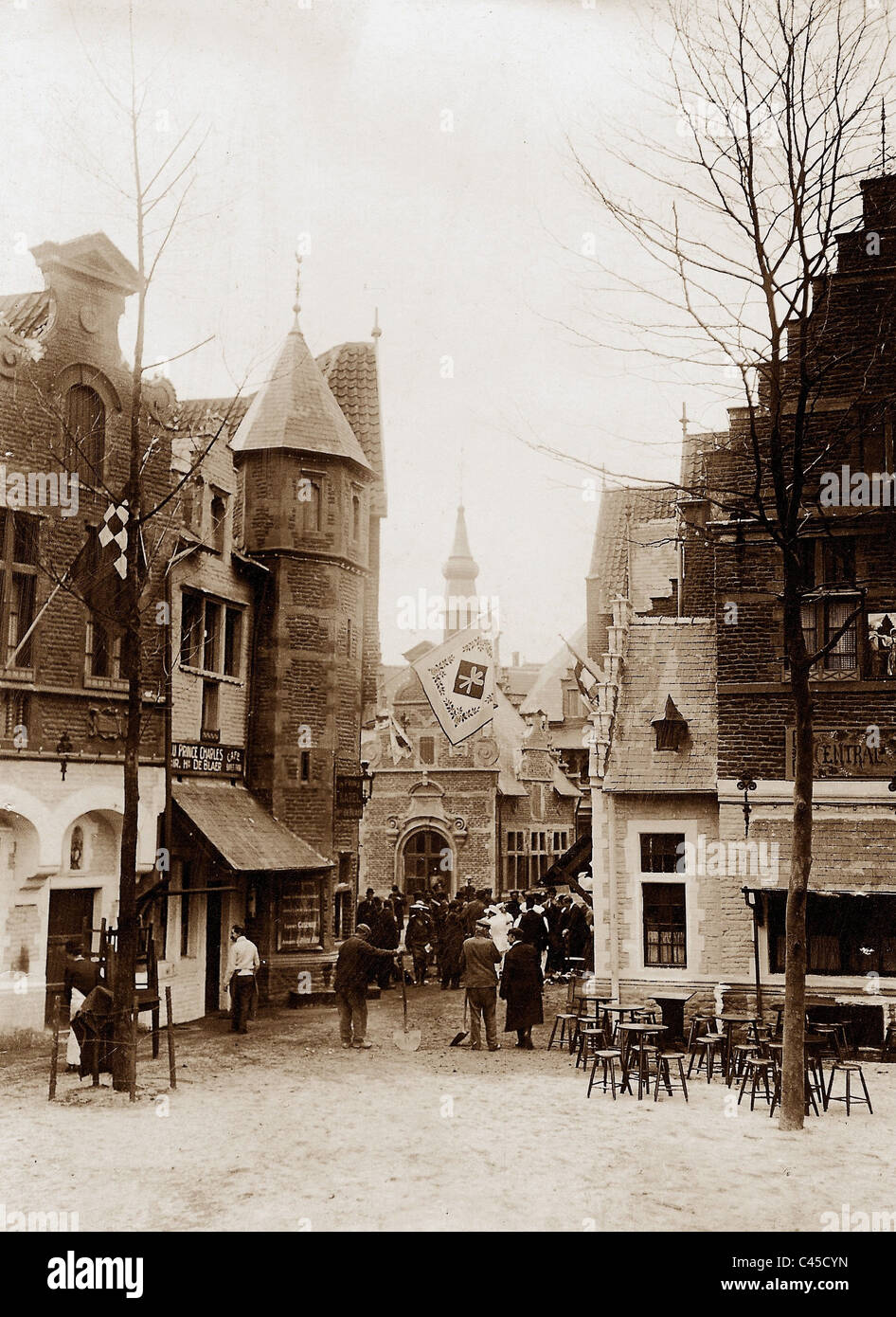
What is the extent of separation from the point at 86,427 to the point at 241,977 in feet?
28.7

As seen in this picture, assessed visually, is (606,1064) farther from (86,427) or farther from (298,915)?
(86,427)

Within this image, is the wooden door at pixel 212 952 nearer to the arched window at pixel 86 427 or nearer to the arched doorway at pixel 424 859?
the arched window at pixel 86 427

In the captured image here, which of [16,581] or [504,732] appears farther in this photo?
[504,732]

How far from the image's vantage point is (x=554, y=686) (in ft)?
214

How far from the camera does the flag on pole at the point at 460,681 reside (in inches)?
796

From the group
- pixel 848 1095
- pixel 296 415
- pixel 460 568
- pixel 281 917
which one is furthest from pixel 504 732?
pixel 460 568

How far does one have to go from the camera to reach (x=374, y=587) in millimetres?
27438

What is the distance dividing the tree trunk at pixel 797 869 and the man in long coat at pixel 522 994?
5776mm

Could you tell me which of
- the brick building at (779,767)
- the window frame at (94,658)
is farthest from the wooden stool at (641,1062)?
the window frame at (94,658)
